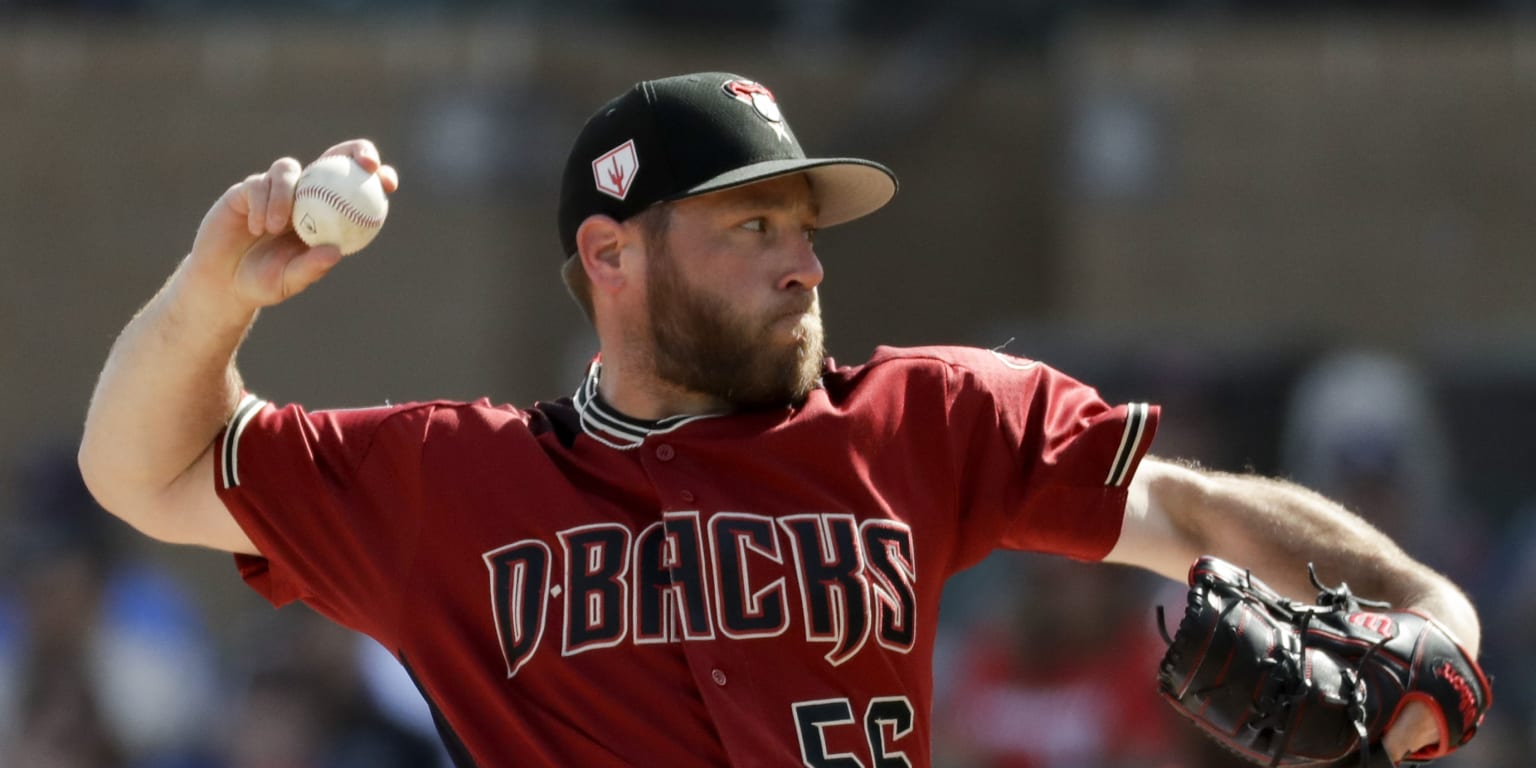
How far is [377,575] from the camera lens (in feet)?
10.7

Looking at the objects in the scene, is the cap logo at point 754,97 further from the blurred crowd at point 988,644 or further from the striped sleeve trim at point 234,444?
the blurred crowd at point 988,644

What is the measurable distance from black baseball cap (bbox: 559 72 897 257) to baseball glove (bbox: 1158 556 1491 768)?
85 centimetres

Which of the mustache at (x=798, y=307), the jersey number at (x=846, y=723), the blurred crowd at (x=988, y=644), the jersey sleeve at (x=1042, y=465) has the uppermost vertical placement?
the mustache at (x=798, y=307)

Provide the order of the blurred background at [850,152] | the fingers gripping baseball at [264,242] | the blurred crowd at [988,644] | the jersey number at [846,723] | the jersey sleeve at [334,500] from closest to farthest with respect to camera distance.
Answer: the jersey number at [846,723]
the fingers gripping baseball at [264,242]
the jersey sleeve at [334,500]
the blurred crowd at [988,644]
the blurred background at [850,152]

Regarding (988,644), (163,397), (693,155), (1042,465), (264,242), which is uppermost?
(693,155)

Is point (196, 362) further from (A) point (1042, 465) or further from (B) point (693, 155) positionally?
(A) point (1042, 465)

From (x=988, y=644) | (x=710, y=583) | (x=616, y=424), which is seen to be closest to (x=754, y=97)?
(x=616, y=424)

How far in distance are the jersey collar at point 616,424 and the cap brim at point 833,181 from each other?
0.36 metres

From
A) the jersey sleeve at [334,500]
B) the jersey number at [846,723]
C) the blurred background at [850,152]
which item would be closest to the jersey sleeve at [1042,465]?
the jersey number at [846,723]

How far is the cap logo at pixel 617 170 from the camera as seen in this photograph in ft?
11.0

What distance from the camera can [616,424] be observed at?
335 centimetres

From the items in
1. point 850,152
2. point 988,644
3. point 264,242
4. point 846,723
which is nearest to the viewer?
point 846,723

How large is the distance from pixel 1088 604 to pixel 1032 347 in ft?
8.80

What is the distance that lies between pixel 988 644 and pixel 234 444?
121 inches
